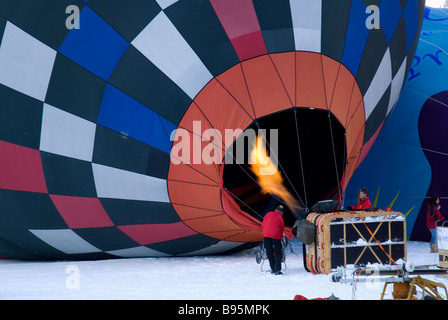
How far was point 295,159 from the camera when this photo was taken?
705cm

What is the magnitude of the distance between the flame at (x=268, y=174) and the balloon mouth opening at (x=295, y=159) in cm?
2

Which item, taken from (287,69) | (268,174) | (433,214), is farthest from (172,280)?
(433,214)

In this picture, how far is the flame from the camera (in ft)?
22.1

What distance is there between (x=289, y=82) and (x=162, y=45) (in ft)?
3.86

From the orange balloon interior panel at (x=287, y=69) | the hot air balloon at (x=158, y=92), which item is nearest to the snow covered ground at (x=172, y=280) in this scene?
the hot air balloon at (x=158, y=92)

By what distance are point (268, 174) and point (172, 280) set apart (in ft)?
9.53

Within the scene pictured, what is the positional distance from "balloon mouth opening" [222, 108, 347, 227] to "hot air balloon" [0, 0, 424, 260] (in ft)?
3.01

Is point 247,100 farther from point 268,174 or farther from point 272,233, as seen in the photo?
point 268,174

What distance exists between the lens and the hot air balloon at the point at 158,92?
4641 millimetres

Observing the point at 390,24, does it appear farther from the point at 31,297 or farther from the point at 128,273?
the point at 31,297

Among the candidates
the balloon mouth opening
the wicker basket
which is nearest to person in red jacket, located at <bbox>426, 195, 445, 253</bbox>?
the balloon mouth opening
